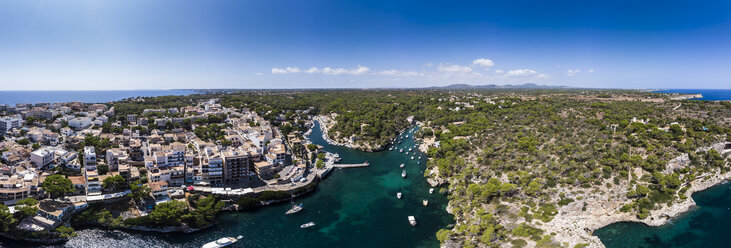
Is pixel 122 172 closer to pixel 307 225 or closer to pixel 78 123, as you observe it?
pixel 307 225

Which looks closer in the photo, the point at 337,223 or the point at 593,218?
the point at 593,218

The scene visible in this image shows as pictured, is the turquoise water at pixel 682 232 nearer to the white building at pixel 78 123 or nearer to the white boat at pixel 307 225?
the white boat at pixel 307 225

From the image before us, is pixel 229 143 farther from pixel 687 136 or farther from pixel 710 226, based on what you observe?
pixel 687 136

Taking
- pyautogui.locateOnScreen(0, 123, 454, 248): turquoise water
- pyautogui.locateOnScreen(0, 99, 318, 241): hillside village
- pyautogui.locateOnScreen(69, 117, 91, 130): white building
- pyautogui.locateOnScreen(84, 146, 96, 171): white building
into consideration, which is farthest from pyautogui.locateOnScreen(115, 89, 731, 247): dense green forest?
pyautogui.locateOnScreen(69, 117, 91, 130): white building

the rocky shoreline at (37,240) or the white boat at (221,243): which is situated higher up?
the rocky shoreline at (37,240)

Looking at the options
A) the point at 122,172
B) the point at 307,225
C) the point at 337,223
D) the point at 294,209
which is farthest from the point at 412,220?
the point at 122,172

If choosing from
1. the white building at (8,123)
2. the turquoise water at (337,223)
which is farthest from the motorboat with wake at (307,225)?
the white building at (8,123)

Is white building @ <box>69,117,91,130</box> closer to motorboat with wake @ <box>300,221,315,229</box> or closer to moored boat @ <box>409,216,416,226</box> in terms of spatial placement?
motorboat with wake @ <box>300,221,315,229</box>
